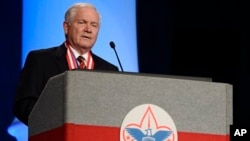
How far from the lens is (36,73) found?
2932mm

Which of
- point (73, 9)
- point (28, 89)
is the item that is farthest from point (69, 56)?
point (28, 89)

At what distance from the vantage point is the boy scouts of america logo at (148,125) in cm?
224

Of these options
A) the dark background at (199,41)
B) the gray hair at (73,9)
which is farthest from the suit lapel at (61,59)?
the dark background at (199,41)

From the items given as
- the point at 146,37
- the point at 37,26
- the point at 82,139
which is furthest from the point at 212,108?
the point at 146,37

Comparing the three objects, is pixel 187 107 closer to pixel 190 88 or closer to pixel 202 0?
pixel 190 88

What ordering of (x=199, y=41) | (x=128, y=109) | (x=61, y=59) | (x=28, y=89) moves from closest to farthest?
(x=128, y=109) < (x=28, y=89) < (x=61, y=59) < (x=199, y=41)

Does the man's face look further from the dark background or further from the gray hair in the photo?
the dark background

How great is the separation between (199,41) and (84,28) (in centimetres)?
243

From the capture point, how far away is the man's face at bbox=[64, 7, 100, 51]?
3109 millimetres

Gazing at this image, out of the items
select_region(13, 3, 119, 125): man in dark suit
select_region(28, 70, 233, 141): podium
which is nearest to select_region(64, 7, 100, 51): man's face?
select_region(13, 3, 119, 125): man in dark suit

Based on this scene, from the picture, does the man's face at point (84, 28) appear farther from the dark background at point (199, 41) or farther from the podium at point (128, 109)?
the dark background at point (199, 41)

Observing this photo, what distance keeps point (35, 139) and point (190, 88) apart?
0.55m

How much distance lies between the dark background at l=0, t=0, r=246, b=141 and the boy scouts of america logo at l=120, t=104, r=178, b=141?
260 cm

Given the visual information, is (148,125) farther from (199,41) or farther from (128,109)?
(199,41)
